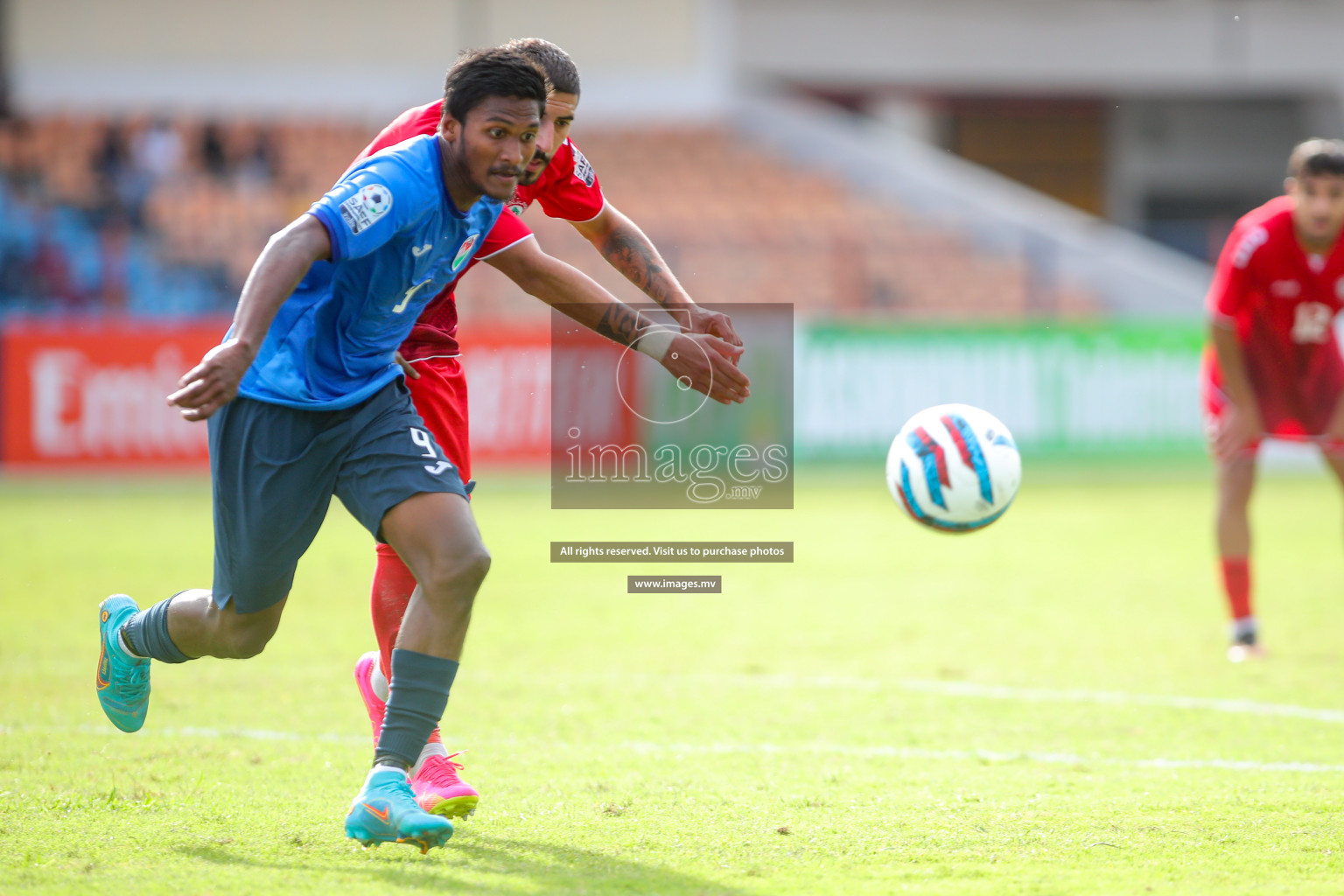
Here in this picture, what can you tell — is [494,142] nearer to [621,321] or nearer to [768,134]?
[621,321]

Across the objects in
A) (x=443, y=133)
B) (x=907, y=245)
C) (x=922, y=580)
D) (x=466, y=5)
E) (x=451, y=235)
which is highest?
(x=466, y=5)

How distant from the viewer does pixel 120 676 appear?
4547 millimetres

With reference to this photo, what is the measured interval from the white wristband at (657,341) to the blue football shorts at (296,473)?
874mm

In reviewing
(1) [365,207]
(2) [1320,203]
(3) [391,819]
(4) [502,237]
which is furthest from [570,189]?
(2) [1320,203]

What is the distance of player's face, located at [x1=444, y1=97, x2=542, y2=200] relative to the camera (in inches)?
149

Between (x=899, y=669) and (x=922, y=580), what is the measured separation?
10.5 feet

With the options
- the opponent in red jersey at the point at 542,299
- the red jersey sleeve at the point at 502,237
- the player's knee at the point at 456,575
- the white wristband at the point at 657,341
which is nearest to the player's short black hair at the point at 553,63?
the opponent in red jersey at the point at 542,299

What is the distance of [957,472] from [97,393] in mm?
13069

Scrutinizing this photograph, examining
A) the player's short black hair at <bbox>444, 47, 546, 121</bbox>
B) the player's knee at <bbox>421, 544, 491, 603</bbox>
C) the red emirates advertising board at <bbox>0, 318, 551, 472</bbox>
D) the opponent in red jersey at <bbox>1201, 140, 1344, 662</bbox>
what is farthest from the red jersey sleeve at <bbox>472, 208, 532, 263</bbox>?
the red emirates advertising board at <bbox>0, 318, 551, 472</bbox>

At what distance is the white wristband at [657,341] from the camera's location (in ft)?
15.0

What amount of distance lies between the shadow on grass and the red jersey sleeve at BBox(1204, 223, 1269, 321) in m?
4.78

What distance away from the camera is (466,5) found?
971 inches

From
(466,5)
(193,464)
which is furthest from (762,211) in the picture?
(193,464)

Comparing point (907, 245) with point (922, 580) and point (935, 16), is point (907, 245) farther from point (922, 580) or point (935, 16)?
point (922, 580)
